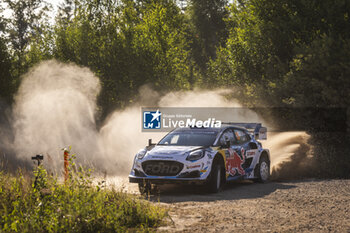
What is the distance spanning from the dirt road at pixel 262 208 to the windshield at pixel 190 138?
3.90 ft

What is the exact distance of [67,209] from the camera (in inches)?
304

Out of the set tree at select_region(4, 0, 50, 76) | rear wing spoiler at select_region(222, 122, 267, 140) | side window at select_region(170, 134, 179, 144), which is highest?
tree at select_region(4, 0, 50, 76)

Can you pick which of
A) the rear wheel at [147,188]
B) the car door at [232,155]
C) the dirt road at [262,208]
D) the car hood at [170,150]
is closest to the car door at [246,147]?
the car door at [232,155]

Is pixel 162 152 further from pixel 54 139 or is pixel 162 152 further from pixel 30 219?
pixel 54 139

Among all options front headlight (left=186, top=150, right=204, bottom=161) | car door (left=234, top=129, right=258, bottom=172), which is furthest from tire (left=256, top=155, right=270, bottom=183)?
front headlight (left=186, top=150, right=204, bottom=161)

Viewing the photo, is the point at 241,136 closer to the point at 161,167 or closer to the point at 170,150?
the point at 170,150

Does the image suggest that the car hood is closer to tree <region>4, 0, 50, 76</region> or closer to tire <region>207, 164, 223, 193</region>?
tire <region>207, 164, 223, 193</region>

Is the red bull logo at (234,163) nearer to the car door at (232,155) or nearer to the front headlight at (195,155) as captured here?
the car door at (232,155)

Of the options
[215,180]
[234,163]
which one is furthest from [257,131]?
[215,180]

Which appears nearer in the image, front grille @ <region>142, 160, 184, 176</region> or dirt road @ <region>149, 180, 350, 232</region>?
dirt road @ <region>149, 180, 350, 232</region>

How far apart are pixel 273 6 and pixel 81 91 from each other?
13.5 m

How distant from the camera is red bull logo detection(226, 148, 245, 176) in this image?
12.8 meters

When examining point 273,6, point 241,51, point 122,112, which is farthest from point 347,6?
point 122,112

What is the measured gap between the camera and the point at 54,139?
88.8 feet
